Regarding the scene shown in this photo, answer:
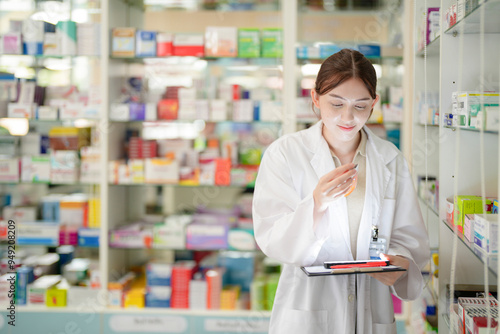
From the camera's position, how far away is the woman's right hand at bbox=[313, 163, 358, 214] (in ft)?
5.28

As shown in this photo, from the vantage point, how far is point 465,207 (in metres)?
2.11

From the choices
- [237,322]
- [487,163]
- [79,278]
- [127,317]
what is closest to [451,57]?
[487,163]

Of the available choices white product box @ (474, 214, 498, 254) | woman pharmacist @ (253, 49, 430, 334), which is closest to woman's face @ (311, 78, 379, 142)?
woman pharmacist @ (253, 49, 430, 334)

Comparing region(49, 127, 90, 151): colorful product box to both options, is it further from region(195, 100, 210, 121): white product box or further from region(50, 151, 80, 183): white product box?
region(195, 100, 210, 121): white product box

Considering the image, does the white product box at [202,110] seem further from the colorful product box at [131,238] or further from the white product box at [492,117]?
the white product box at [492,117]

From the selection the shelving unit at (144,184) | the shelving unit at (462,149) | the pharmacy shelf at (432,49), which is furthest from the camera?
the shelving unit at (144,184)

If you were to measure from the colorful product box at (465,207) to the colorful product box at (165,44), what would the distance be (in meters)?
2.34

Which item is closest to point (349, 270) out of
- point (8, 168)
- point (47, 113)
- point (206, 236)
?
point (206, 236)

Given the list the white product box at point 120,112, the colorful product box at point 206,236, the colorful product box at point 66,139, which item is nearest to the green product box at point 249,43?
the white product box at point 120,112

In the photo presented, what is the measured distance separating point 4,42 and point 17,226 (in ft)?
4.36

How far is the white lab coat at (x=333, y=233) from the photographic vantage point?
6.07 ft

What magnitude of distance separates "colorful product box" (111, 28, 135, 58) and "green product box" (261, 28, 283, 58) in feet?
3.09

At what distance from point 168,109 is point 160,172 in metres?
0.46

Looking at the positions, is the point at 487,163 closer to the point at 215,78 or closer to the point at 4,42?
the point at 215,78
